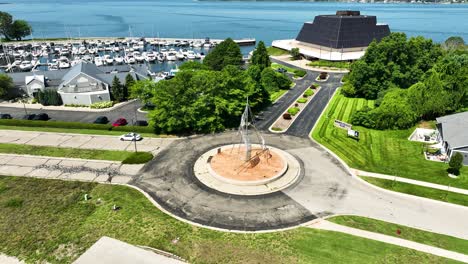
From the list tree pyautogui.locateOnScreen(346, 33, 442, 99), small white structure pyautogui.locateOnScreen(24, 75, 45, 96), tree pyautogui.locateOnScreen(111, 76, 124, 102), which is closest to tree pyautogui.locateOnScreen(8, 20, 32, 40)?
small white structure pyautogui.locateOnScreen(24, 75, 45, 96)

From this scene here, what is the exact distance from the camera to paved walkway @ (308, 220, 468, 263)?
28.8 meters

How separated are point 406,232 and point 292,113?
121 ft

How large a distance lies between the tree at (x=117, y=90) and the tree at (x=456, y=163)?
66205 millimetres

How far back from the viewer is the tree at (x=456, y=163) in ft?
136

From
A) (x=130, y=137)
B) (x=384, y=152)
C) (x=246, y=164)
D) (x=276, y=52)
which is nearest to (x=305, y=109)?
(x=384, y=152)

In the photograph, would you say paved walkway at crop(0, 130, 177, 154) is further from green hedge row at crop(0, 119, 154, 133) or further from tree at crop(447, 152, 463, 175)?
tree at crop(447, 152, 463, 175)

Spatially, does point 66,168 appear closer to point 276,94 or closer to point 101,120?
point 101,120

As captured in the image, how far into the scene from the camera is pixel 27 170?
144 ft

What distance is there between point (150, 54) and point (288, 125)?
86385mm

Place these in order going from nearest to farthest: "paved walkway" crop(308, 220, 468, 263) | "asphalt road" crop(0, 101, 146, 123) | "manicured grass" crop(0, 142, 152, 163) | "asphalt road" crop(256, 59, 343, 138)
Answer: "paved walkway" crop(308, 220, 468, 263) → "manicured grass" crop(0, 142, 152, 163) → "asphalt road" crop(256, 59, 343, 138) → "asphalt road" crop(0, 101, 146, 123)

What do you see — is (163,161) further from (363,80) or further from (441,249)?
(363,80)

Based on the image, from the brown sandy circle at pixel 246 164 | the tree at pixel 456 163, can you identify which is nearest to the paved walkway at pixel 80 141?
the brown sandy circle at pixel 246 164

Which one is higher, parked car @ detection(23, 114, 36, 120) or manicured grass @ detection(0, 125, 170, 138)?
parked car @ detection(23, 114, 36, 120)

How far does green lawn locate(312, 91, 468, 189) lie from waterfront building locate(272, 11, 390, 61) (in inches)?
2506
